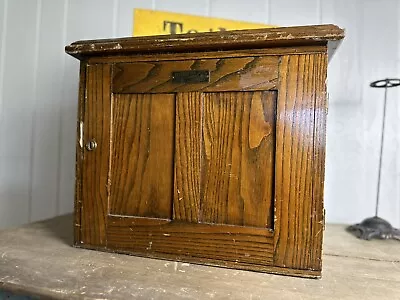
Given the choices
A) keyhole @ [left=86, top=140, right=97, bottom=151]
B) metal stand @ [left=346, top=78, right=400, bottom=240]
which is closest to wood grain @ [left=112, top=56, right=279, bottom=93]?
keyhole @ [left=86, top=140, right=97, bottom=151]

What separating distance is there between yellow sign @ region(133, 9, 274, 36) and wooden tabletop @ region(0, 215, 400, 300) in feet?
2.83

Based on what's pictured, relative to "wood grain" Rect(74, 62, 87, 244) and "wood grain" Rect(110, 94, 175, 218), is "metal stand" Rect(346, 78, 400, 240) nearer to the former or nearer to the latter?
"wood grain" Rect(110, 94, 175, 218)

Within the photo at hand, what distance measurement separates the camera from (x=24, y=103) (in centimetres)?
144

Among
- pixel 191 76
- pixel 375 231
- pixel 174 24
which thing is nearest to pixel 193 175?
pixel 191 76

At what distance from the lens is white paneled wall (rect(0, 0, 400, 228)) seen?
1.30 meters

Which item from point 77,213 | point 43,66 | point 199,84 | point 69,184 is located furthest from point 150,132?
point 43,66

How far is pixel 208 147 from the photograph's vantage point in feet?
2.52

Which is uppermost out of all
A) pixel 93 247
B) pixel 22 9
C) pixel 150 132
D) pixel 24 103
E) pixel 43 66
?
pixel 22 9

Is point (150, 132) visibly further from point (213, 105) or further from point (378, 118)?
point (378, 118)

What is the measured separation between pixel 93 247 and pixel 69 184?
0.65m

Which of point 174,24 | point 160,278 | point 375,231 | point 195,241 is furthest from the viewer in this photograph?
point 174,24

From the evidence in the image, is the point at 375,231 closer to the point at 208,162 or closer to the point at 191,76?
the point at 208,162

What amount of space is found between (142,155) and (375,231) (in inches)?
30.3

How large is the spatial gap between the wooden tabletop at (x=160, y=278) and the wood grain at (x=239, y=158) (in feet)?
0.40
